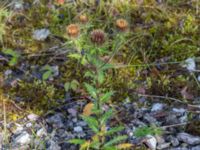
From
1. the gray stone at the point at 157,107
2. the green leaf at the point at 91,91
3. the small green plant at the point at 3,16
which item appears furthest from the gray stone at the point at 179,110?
the small green plant at the point at 3,16

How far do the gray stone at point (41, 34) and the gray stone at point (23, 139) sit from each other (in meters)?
0.64

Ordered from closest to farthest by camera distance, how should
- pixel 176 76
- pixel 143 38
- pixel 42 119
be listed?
1. pixel 42 119
2. pixel 176 76
3. pixel 143 38

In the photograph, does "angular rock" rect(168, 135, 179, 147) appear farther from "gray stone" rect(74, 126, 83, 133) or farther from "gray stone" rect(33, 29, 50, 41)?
"gray stone" rect(33, 29, 50, 41)

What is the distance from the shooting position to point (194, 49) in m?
2.24

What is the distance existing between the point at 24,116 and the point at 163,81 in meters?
0.70

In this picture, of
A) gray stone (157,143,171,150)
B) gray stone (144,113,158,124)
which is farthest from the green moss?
gray stone (157,143,171,150)

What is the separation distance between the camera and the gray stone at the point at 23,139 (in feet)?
6.18

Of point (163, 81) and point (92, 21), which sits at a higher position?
point (92, 21)

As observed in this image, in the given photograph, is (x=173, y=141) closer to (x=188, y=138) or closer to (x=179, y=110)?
(x=188, y=138)

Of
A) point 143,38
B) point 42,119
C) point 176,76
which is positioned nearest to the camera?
point 42,119

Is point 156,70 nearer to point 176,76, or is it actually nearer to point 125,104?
point 176,76

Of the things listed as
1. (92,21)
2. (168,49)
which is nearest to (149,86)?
(168,49)

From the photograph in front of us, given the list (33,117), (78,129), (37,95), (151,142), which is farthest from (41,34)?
(151,142)

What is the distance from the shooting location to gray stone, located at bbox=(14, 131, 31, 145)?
188cm
